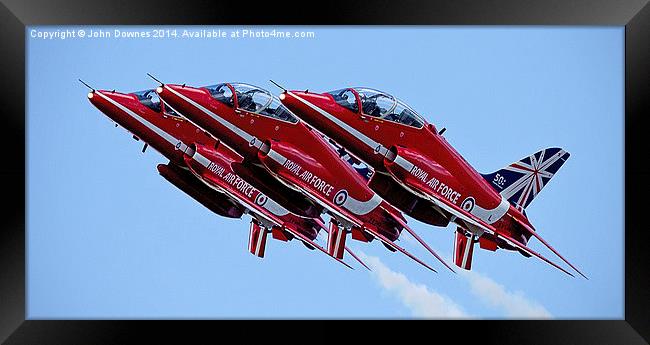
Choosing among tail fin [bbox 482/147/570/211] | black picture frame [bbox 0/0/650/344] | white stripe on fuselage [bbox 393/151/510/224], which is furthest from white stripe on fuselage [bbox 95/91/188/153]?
tail fin [bbox 482/147/570/211]

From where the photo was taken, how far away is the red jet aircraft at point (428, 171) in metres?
9.83

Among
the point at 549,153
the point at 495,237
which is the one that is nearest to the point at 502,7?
the point at 549,153

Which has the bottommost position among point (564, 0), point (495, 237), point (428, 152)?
point (495, 237)

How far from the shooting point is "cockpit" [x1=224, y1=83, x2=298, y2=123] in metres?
10.0

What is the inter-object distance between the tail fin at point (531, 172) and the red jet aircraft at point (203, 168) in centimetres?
149

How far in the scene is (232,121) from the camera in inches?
393

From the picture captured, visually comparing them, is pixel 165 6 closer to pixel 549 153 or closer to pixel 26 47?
pixel 26 47

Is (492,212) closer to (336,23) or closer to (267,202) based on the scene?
(267,202)

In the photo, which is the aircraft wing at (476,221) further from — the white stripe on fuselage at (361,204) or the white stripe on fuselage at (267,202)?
the white stripe on fuselage at (267,202)

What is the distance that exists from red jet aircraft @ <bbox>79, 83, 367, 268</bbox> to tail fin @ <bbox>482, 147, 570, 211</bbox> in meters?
1.49

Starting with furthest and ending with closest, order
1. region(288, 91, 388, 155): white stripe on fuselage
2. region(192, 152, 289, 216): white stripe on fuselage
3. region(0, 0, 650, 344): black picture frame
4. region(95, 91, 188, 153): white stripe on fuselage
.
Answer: region(192, 152, 289, 216): white stripe on fuselage < region(95, 91, 188, 153): white stripe on fuselage < region(0, 0, 650, 344): black picture frame < region(288, 91, 388, 155): white stripe on fuselage

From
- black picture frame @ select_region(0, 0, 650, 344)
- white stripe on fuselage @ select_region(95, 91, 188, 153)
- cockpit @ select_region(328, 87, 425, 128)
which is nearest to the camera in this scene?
cockpit @ select_region(328, 87, 425, 128)

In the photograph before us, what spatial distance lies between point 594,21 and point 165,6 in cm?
369

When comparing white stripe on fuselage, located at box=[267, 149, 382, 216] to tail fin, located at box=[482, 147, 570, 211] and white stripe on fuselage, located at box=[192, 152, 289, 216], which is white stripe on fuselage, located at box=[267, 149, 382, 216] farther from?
tail fin, located at box=[482, 147, 570, 211]
